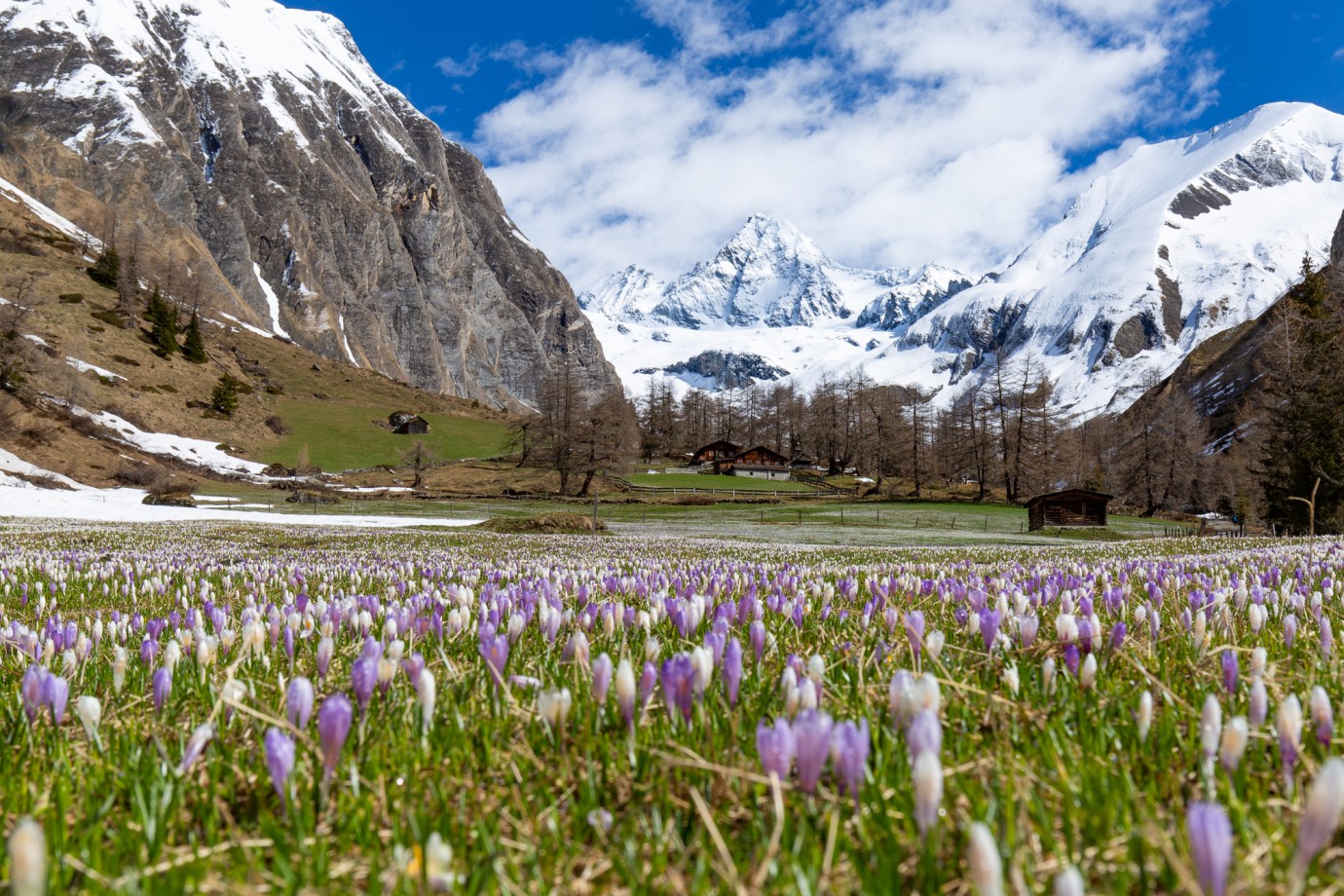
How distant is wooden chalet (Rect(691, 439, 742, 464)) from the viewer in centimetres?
13362

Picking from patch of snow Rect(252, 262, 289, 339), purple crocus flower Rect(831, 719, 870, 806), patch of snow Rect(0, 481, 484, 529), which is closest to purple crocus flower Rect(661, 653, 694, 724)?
purple crocus flower Rect(831, 719, 870, 806)

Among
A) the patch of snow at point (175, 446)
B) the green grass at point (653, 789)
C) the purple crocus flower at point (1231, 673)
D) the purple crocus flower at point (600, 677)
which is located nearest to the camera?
the green grass at point (653, 789)

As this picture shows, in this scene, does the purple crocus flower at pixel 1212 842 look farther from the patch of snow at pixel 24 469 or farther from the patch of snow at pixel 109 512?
the patch of snow at pixel 24 469

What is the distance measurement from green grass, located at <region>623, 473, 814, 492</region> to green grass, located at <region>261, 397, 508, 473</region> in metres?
28.1

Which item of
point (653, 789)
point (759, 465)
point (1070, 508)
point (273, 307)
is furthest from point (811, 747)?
point (273, 307)

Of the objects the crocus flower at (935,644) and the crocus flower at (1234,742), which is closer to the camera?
the crocus flower at (1234,742)

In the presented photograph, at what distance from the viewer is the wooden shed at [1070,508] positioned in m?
54.2

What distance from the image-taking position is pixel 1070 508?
180ft

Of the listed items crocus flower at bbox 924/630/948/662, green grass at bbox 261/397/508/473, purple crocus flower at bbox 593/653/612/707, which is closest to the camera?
purple crocus flower at bbox 593/653/612/707

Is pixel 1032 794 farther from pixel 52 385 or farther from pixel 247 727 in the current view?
pixel 52 385

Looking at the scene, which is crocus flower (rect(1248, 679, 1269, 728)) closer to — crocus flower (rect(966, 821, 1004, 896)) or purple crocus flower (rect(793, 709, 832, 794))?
purple crocus flower (rect(793, 709, 832, 794))

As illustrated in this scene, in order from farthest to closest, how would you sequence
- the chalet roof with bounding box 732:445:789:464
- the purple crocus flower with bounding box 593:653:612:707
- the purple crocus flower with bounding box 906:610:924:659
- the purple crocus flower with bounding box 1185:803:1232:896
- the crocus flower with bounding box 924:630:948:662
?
the chalet roof with bounding box 732:445:789:464
the purple crocus flower with bounding box 906:610:924:659
the crocus flower with bounding box 924:630:948:662
the purple crocus flower with bounding box 593:653:612:707
the purple crocus flower with bounding box 1185:803:1232:896

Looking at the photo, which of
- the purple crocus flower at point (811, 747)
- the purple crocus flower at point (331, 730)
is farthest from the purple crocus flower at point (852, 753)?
the purple crocus flower at point (331, 730)

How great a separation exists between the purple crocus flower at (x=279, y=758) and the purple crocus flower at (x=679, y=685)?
2.67 ft
